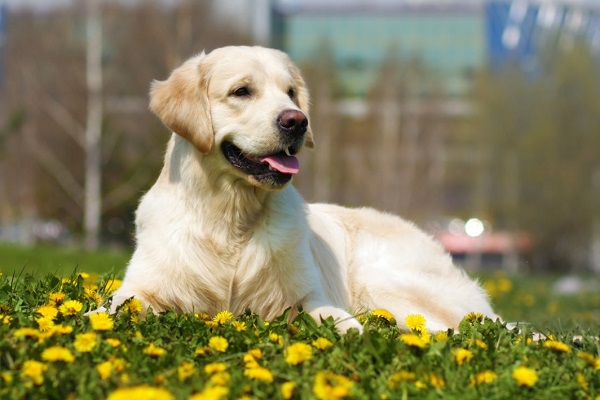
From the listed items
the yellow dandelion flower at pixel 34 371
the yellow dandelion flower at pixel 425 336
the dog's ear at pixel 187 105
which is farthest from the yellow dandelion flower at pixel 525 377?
the dog's ear at pixel 187 105

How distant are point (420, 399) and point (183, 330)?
1178 millimetres

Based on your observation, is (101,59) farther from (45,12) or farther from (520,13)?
(520,13)

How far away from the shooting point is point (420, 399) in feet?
8.82

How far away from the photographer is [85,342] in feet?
9.68

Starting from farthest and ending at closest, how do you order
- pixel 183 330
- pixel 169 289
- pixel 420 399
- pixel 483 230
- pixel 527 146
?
pixel 483 230 < pixel 527 146 < pixel 169 289 < pixel 183 330 < pixel 420 399

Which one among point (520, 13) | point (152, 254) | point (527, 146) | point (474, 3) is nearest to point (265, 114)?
point (152, 254)

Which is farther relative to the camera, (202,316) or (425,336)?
(202,316)

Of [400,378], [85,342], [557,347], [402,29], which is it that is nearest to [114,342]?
[85,342]

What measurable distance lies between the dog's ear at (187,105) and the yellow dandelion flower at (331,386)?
1.65 m

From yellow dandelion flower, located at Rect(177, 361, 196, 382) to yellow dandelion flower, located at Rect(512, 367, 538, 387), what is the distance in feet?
3.46

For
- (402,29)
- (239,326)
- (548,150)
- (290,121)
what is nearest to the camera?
(239,326)

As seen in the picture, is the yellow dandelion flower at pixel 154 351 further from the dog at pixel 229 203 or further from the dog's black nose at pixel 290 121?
the dog's black nose at pixel 290 121

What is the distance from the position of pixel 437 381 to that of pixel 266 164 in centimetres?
163

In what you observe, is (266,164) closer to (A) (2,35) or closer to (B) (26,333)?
(B) (26,333)
